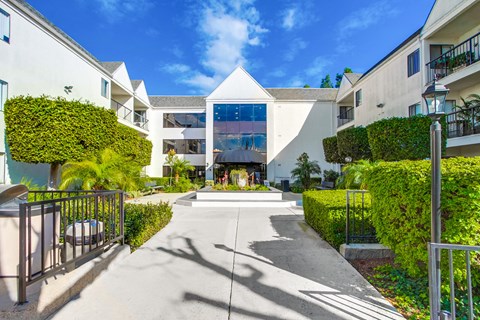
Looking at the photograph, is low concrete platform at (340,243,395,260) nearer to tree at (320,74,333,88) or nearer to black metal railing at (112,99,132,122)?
black metal railing at (112,99,132,122)

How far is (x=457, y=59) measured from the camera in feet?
42.2

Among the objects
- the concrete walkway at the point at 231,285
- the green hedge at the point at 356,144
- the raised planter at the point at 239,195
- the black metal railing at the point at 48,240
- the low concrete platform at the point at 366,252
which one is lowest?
the concrete walkway at the point at 231,285

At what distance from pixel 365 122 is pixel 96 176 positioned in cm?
2070

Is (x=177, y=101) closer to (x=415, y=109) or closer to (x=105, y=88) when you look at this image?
(x=105, y=88)

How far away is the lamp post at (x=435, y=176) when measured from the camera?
257 centimetres

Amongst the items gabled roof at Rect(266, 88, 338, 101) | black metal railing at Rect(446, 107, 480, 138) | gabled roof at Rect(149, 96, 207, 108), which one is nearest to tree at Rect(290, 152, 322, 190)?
gabled roof at Rect(266, 88, 338, 101)

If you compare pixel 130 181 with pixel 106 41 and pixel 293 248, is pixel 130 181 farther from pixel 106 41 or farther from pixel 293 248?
pixel 106 41

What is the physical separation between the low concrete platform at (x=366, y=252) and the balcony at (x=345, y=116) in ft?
73.0

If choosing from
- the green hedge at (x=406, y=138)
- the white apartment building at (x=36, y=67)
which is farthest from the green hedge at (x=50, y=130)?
the green hedge at (x=406, y=138)

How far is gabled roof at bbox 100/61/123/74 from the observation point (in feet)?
69.6

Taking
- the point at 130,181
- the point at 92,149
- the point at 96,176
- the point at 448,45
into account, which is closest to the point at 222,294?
the point at 96,176

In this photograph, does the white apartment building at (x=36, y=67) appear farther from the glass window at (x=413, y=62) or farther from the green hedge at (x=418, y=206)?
the glass window at (x=413, y=62)

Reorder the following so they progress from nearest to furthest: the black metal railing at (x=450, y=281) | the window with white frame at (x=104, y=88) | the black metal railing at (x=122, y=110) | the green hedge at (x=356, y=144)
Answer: the black metal railing at (x=450, y=281) → the green hedge at (x=356, y=144) → the window with white frame at (x=104, y=88) → the black metal railing at (x=122, y=110)

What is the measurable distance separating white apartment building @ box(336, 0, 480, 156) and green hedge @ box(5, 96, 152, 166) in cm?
1747
